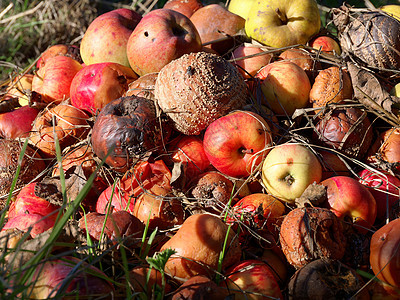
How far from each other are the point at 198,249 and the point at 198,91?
41.3 inches

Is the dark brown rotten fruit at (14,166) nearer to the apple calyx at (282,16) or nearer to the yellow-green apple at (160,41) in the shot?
the yellow-green apple at (160,41)

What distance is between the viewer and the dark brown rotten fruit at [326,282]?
157cm

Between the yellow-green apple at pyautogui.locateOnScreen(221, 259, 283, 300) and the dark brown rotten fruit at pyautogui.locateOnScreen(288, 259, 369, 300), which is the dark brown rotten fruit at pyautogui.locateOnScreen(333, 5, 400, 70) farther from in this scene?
the yellow-green apple at pyautogui.locateOnScreen(221, 259, 283, 300)

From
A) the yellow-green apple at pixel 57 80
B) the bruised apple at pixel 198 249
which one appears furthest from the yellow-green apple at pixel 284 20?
the bruised apple at pixel 198 249

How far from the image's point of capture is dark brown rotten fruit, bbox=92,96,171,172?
2.34 meters

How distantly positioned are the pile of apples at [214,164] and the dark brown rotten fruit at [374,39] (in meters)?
0.16

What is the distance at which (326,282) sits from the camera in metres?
1.61

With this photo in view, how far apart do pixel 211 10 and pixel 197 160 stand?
169 cm

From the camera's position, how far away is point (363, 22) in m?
3.05

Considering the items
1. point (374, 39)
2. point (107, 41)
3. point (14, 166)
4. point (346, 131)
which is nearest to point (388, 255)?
point (346, 131)

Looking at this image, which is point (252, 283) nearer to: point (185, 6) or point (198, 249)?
point (198, 249)

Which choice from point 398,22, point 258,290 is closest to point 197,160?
point 258,290

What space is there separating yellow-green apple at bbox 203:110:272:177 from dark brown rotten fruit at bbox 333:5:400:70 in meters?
1.22

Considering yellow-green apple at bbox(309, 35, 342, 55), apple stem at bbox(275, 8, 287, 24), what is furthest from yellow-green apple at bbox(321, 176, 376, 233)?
apple stem at bbox(275, 8, 287, 24)
